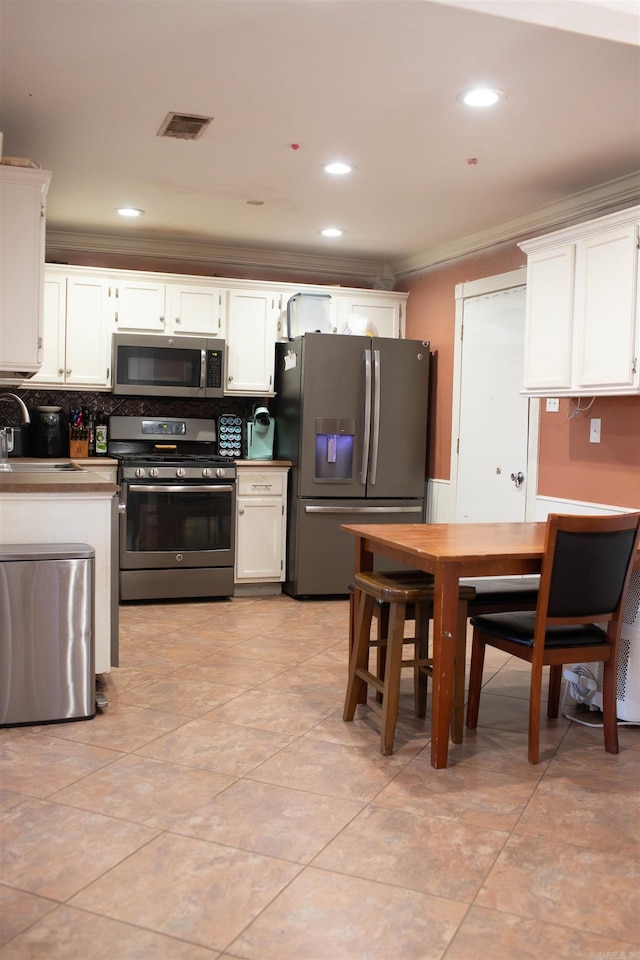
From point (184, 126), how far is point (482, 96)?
1.30m

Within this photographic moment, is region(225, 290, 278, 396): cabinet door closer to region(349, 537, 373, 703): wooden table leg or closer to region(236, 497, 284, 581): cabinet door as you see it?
region(236, 497, 284, 581): cabinet door

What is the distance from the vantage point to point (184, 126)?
3.68 meters

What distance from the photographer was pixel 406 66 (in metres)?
3.04

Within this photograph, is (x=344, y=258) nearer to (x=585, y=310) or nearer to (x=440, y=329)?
(x=440, y=329)

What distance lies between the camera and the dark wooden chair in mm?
2828

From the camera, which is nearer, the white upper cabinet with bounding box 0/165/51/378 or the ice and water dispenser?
the white upper cabinet with bounding box 0/165/51/378

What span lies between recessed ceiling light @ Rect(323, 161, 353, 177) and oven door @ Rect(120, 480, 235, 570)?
2170 millimetres

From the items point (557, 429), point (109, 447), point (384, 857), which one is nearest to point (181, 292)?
point (109, 447)

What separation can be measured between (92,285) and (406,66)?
3.12 m

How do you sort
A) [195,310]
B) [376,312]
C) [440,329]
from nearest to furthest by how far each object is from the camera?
[195,310] → [440,329] → [376,312]

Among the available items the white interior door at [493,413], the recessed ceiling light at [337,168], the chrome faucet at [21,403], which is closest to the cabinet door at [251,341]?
the white interior door at [493,413]

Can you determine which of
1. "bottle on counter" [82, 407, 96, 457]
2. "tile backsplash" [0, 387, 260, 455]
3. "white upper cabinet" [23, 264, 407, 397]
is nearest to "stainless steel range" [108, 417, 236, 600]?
"bottle on counter" [82, 407, 96, 457]

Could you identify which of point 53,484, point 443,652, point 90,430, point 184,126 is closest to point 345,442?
point 90,430

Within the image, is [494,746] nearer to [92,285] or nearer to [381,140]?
[381,140]
